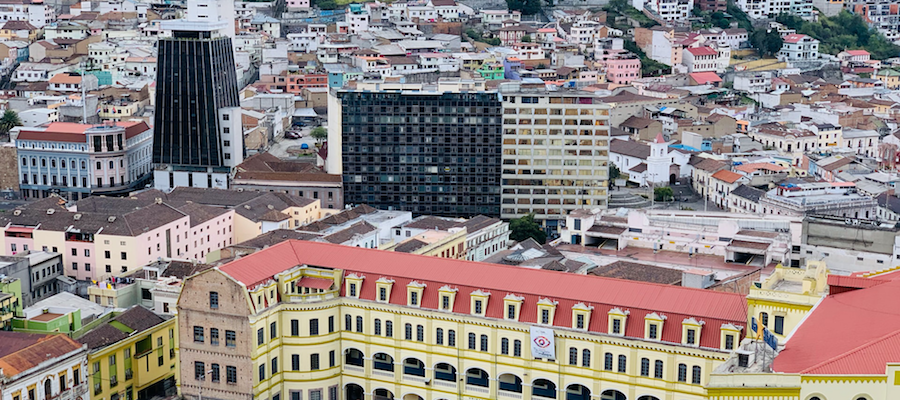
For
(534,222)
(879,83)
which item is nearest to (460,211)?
(534,222)

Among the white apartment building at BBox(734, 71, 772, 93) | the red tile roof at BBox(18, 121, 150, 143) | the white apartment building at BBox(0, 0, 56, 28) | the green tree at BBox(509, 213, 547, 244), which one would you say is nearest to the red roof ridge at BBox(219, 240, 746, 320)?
the green tree at BBox(509, 213, 547, 244)

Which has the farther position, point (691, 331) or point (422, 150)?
point (422, 150)

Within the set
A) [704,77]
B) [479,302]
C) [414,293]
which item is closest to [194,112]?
[414,293]

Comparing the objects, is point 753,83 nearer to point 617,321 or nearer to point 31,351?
point 617,321

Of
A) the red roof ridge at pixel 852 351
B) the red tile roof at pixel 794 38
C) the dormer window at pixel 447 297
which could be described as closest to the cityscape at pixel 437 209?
the red roof ridge at pixel 852 351

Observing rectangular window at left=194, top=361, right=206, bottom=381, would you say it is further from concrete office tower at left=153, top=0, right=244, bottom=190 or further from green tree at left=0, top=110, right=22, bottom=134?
green tree at left=0, top=110, right=22, bottom=134

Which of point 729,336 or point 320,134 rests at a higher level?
point 729,336
